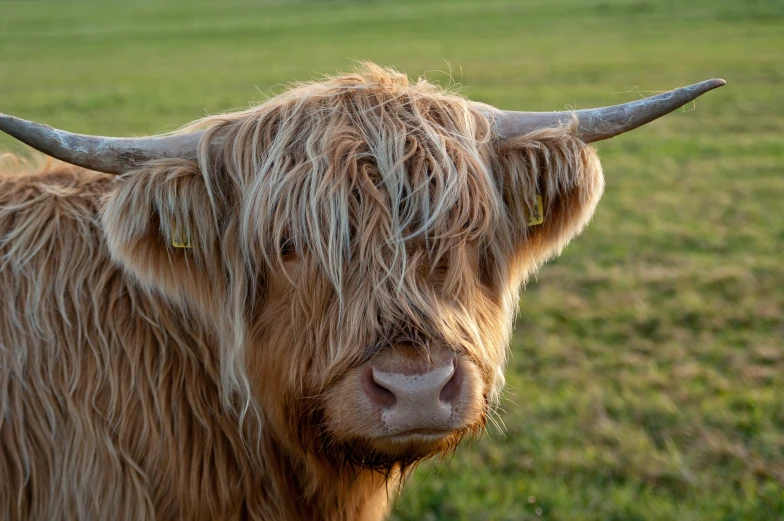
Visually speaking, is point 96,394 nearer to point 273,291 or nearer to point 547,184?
point 273,291

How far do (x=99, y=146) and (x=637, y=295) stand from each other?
387cm

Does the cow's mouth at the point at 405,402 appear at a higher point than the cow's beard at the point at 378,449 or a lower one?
higher

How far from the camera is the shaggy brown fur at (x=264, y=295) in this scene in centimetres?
211

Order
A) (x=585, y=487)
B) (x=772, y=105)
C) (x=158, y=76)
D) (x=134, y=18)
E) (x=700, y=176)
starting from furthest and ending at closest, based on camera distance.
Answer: (x=134, y=18), (x=158, y=76), (x=772, y=105), (x=700, y=176), (x=585, y=487)

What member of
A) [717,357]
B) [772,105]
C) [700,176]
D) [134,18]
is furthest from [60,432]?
[134,18]

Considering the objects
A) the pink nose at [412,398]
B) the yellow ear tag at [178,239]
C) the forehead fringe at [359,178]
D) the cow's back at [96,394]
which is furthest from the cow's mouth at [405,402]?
the yellow ear tag at [178,239]

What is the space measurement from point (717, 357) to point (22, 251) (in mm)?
3511

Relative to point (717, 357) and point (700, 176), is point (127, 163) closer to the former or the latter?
point (717, 357)

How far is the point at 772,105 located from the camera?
11.3 m

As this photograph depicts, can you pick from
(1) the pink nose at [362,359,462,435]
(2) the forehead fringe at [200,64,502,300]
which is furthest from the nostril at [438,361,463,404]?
(2) the forehead fringe at [200,64,502,300]

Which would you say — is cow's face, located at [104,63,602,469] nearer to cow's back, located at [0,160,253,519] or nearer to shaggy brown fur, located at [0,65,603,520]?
shaggy brown fur, located at [0,65,603,520]

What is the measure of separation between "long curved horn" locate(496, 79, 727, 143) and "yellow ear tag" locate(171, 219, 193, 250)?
3.25 ft

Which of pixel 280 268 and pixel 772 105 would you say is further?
pixel 772 105

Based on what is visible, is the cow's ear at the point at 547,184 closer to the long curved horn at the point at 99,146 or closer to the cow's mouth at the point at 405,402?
the cow's mouth at the point at 405,402
